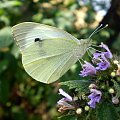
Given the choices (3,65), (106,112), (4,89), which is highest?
(106,112)

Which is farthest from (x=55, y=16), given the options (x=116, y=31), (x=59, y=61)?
(x=59, y=61)

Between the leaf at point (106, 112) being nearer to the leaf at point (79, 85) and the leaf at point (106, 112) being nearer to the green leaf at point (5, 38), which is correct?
the leaf at point (79, 85)

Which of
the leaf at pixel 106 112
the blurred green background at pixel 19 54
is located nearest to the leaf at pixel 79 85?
the leaf at pixel 106 112

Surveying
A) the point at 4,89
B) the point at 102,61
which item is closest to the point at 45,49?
the point at 102,61

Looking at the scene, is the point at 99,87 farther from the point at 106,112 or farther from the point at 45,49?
the point at 45,49

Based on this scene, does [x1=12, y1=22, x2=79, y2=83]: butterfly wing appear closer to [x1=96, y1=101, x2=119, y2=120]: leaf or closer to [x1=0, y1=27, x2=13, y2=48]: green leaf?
[x1=96, y1=101, x2=119, y2=120]: leaf

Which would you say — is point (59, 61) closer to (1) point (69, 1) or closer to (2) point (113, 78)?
(2) point (113, 78)
